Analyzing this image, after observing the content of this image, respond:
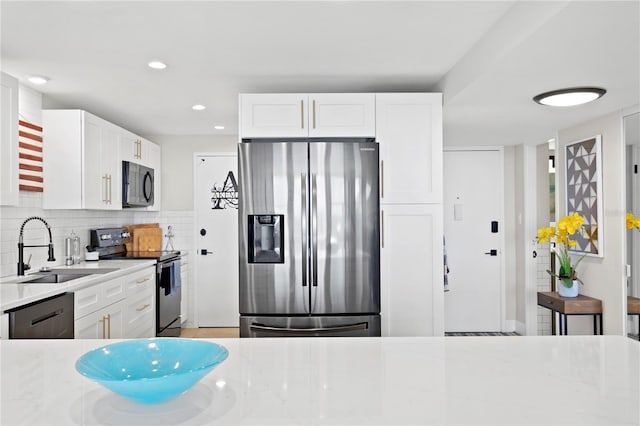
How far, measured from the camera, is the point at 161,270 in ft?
14.9

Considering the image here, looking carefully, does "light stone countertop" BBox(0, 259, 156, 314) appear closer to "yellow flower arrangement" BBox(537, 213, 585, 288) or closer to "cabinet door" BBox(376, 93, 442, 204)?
"cabinet door" BBox(376, 93, 442, 204)

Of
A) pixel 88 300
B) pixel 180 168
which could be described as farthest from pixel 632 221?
pixel 180 168

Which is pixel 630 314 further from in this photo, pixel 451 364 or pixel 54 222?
pixel 54 222

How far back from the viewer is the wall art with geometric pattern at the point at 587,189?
3658 millimetres

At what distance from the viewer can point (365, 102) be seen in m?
3.39

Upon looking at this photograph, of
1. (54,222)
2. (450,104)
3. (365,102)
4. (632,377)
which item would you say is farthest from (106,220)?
(632,377)

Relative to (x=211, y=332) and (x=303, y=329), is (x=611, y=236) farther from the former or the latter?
(x=211, y=332)

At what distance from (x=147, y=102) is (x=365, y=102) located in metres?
1.99

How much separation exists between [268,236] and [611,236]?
2606 millimetres

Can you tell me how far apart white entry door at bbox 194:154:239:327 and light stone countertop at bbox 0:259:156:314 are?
1.44 m

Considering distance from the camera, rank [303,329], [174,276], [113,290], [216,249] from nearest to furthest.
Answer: [303,329] < [113,290] < [174,276] < [216,249]

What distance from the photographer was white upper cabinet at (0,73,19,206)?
289 cm

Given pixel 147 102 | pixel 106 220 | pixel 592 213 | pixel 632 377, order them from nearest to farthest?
pixel 632 377 → pixel 592 213 → pixel 147 102 → pixel 106 220

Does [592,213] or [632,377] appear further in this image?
[592,213]
